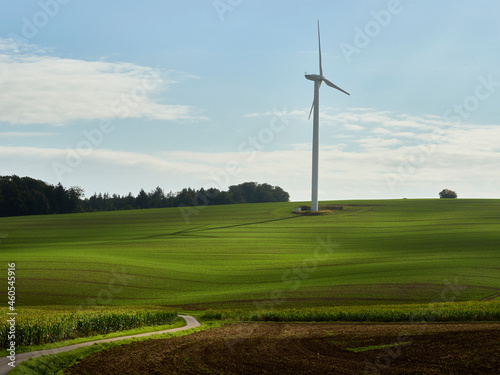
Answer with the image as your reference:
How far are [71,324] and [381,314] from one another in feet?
61.8

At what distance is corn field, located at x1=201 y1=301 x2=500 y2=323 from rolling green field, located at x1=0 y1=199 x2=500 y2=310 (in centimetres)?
371

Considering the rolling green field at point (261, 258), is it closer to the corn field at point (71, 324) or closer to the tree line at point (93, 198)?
the corn field at point (71, 324)

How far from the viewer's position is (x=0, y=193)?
126 m

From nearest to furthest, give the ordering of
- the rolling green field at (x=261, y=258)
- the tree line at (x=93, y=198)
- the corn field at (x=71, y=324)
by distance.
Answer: the corn field at (x=71, y=324)
the rolling green field at (x=261, y=258)
the tree line at (x=93, y=198)

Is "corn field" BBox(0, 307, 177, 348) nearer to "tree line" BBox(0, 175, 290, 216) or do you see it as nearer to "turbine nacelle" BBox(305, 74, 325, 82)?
"turbine nacelle" BBox(305, 74, 325, 82)

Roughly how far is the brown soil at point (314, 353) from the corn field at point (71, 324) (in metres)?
3.49

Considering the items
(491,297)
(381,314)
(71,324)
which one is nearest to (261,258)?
(491,297)

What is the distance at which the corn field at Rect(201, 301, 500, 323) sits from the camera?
31.4 meters

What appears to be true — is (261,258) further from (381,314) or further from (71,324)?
(71,324)

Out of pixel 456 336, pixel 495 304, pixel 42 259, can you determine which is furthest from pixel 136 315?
pixel 42 259

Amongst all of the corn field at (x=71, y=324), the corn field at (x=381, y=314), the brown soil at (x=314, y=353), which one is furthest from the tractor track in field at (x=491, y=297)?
the corn field at (x=71, y=324)

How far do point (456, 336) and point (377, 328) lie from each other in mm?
4989

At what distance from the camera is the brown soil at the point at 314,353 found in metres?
18.9

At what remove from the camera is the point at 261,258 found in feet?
201
